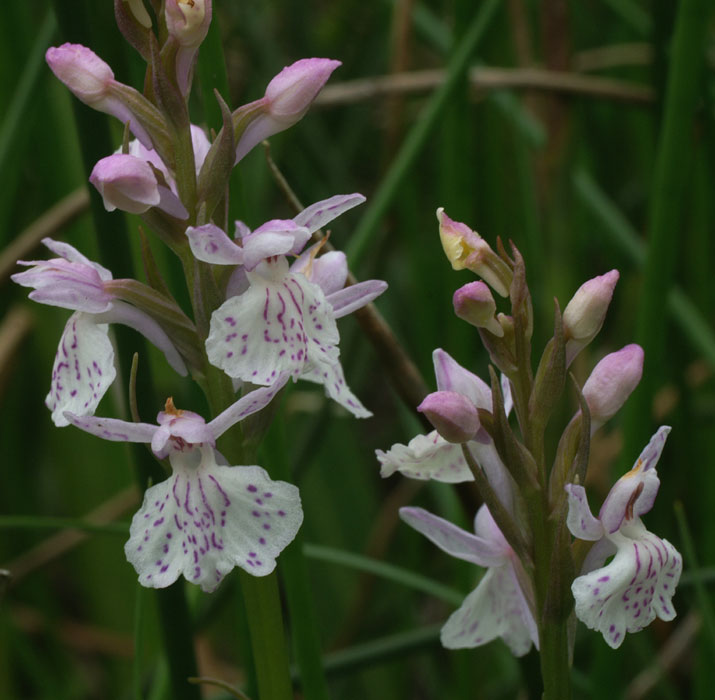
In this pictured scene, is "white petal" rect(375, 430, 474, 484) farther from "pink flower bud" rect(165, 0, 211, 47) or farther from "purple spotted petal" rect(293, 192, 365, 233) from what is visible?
"pink flower bud" rect(165, 0, 211, 47)

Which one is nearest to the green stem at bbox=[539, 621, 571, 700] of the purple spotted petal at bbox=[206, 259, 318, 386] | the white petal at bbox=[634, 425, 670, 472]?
the white petal at bbox=[634, 425, 670, 472]

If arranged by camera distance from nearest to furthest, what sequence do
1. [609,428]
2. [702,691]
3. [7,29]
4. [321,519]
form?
[702,691] < [7,29] < [321,519] < [609,428]

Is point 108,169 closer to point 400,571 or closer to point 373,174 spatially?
point 400,571

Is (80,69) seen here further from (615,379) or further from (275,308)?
(615,379)

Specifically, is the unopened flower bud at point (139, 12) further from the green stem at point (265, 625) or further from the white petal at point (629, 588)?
the white petal at point (629, 588)

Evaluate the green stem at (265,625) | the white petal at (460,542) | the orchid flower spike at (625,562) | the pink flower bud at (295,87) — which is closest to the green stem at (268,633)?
the green stem at (265,625)

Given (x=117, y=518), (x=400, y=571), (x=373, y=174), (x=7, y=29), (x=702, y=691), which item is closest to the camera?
(x=400, y=571)

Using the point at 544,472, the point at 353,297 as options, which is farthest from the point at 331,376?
the point at 544,472

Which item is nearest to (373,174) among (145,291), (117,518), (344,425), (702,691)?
(344,425)
